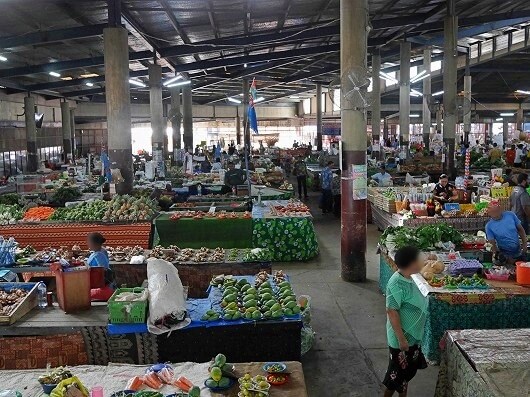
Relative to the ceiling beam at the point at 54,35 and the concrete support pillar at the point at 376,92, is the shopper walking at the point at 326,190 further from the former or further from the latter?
the concrete support pillar at the point at 376,92

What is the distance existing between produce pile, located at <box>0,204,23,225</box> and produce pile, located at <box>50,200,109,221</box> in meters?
0.70

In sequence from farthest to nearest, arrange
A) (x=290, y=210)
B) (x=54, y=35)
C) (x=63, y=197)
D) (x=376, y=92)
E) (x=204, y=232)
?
(x=376, y=92) < (x=54, y=35) < (x=63, y=197) < (x=290, y=210) < (x=204, y=232)

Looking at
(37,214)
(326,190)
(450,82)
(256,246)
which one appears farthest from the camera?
(450,82)

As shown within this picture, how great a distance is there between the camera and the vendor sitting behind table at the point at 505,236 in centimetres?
666

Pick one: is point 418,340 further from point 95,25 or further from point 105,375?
point 95,25

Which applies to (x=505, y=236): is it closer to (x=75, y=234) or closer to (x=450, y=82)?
(x=75, y=234)

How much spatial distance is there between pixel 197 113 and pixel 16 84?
842 inches

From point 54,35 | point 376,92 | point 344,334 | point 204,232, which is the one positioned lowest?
point 344,334

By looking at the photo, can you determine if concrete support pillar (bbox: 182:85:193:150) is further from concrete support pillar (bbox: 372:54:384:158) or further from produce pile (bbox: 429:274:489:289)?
produce pile (bbox: 429:274:489:289)

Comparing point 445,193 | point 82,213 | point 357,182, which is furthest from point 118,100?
point 445,193

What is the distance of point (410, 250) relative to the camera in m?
4.28

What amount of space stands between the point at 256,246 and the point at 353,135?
304cm

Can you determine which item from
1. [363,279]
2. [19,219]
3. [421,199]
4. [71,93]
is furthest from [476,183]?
[71,93]

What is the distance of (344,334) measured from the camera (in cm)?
673
